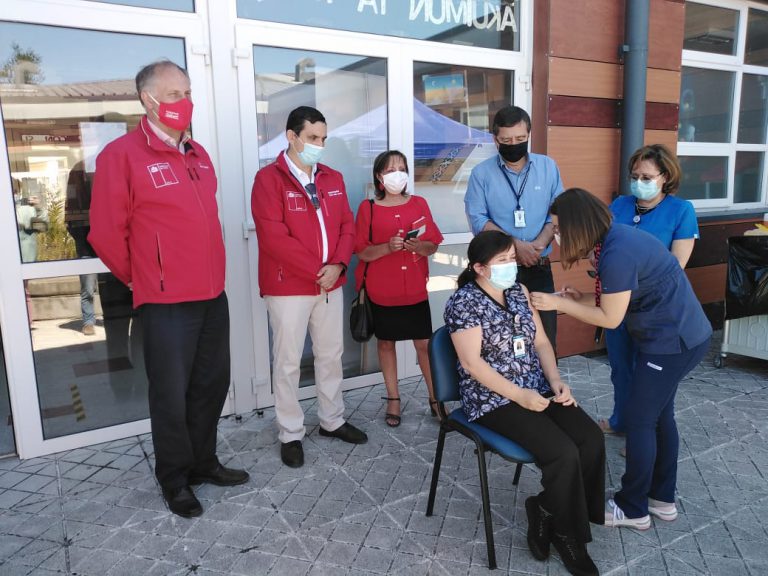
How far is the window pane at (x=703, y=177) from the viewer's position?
584 centimetres

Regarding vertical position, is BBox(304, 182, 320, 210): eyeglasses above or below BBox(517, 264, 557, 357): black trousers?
above

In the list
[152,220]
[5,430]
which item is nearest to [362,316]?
[152,220]

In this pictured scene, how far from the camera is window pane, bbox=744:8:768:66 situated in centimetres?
596

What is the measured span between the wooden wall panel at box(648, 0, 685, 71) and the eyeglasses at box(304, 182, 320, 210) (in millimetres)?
3395

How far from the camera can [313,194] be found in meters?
3.20

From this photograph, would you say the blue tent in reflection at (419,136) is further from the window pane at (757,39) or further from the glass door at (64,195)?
the window pane at (757,39)

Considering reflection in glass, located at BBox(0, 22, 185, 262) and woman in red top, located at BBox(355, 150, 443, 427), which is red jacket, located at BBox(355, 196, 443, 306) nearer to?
woman in red top, located at BBox(355, 150, 443, 427)

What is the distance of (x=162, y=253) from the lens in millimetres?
2609

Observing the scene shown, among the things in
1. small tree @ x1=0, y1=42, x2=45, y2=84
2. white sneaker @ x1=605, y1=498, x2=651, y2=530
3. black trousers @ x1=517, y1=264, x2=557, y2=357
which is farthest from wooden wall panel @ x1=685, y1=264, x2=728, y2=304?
small tree @ x1=0, y1=42, x2=45, y2=84

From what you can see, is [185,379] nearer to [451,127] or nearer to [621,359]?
[621,359]

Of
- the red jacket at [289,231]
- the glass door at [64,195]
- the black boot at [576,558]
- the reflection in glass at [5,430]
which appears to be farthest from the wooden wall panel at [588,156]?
the reflection in glass at [5,430]

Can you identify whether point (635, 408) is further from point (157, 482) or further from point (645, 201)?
point (157, 482)

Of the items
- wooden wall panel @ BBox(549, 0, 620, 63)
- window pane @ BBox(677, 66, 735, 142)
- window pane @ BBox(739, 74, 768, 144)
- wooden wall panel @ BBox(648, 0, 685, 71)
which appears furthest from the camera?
window pane @ BBox(739, 74, 768, 144)

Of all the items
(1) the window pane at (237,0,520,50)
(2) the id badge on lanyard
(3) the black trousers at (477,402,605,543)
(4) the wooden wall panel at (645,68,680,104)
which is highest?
(1) the window pane at (237,0,520,50)
